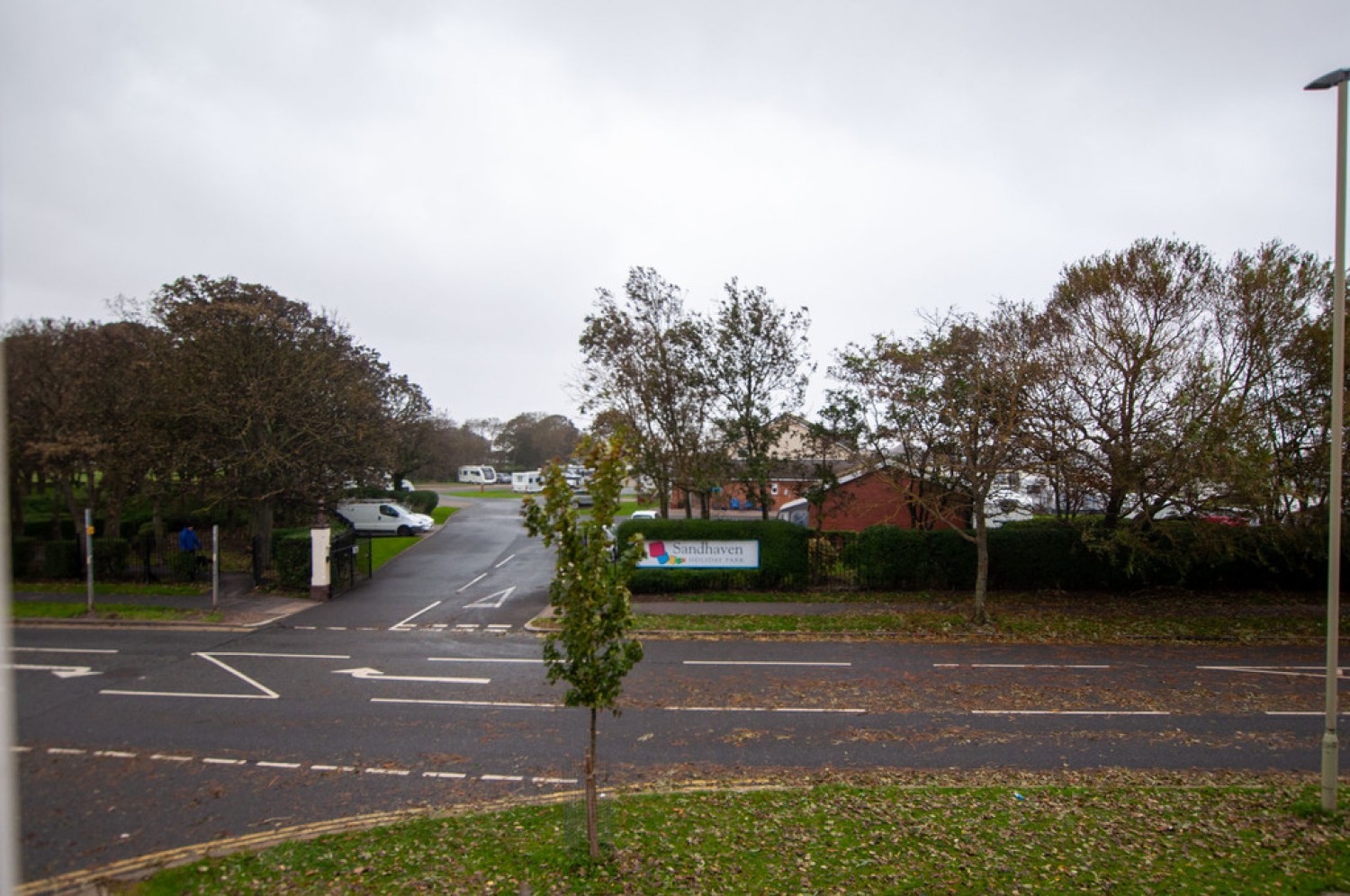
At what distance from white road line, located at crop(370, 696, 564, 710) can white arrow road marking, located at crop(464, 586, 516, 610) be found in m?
8.35

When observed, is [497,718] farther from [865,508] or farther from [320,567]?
[865,508]

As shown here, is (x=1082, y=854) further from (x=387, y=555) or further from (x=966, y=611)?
(x=387, y=555)

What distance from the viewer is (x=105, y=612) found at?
19578 mm

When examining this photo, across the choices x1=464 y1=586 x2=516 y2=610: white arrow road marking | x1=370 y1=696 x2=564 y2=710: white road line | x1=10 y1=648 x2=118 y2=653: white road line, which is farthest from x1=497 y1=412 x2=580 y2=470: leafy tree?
x1=370 y1=696 x2=564 y2=710: white road line

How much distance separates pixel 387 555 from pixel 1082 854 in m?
26.9

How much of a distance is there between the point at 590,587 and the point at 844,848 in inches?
143

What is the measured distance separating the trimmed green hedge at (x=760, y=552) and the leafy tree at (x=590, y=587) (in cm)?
1589

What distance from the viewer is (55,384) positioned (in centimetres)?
2267

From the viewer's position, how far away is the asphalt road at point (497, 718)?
918 centimetres

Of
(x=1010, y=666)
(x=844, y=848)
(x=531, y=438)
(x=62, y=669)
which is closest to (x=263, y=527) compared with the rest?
(x=62, y=669)

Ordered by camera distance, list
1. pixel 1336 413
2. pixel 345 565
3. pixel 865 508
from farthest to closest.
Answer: pixel 865 508 → pixel 345 565 → pixel 1336 413

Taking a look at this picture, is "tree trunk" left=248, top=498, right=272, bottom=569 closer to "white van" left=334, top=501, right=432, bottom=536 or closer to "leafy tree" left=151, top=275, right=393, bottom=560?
"leafy tree" left=151, top=275, right=393, bottom=560

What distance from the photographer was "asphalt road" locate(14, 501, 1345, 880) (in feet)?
30.1

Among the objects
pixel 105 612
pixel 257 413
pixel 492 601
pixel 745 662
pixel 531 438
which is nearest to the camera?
pixel 745 662
